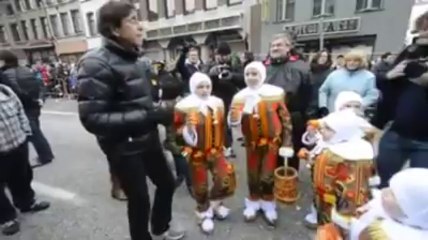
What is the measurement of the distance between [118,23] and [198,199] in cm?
170

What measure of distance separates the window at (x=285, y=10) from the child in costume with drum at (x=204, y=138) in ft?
48.3

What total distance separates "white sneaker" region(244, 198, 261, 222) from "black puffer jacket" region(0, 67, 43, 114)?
11.0ft

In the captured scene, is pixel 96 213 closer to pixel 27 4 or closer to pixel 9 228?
pixel 9 228

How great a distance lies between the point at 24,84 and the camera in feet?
14.7

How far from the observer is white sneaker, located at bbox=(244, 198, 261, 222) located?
315 centimetres

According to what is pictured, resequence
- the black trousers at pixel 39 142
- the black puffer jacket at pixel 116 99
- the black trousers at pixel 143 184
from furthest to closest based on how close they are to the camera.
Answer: the black trousers at pixel 39 142, the black trousers at pixel 143 184, the black puffer jacket at pixel 116 99

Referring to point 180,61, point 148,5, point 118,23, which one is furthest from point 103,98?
point 148,5

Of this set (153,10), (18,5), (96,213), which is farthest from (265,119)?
(18,5)

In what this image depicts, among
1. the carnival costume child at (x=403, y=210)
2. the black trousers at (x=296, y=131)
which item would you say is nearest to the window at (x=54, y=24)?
the black trousers at (x=296, y=131)

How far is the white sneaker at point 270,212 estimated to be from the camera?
120 inches

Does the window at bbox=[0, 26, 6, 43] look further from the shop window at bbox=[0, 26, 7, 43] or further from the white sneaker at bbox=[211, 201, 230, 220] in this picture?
the white sneaker at bbox=[211, 201, 230, 220]

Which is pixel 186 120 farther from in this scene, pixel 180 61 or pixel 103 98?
pixel 180 61

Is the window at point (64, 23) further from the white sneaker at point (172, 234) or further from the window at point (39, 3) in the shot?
the white sneaker at point (172, 234)

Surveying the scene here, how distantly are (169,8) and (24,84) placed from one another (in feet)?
59.7
